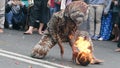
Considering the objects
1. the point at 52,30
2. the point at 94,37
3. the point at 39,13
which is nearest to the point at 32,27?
the point at 39,13

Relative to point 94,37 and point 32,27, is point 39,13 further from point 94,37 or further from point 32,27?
point 94,37

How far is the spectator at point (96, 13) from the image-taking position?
41.7ft

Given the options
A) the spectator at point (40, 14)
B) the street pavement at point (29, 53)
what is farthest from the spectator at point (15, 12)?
the street pavement at point (29, 53)

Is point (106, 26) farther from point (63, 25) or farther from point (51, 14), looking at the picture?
point (63, 25)

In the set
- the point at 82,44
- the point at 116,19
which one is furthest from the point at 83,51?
the point at 116,19

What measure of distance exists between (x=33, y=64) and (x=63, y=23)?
0.96 metres

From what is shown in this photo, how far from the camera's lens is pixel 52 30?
8.51m

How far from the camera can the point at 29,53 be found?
931 cm

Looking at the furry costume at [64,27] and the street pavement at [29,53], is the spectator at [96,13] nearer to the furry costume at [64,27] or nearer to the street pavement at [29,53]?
the street pavement at [29,53]

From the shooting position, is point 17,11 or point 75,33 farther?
point 17,11

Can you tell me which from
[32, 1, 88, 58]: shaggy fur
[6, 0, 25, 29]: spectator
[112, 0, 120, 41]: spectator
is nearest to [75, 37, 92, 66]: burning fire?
[32, 1, 88, 58]: shaggy fur

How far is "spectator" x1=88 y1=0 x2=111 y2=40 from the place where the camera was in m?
12.7

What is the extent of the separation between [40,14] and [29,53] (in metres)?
4.42

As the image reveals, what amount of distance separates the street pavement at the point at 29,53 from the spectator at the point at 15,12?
1.56 metres
